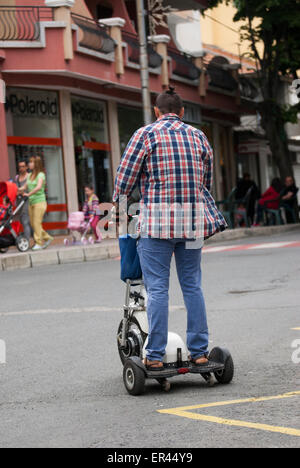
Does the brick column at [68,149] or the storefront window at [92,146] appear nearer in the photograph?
the brick column at [68,149]

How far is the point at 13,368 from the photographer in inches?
285

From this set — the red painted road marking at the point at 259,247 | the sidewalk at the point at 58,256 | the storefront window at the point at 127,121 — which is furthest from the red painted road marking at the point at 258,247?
the storefront window at the point at 127,121

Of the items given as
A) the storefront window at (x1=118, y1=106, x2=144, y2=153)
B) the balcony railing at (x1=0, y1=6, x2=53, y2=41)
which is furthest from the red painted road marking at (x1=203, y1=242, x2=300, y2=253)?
the storefront window at (x1=118, y1=106, x2=144, y2=153)

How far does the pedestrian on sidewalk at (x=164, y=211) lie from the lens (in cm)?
602

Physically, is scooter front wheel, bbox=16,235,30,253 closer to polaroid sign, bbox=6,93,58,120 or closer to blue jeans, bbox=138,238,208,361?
polaroid sign, bbox=6,93,58,120

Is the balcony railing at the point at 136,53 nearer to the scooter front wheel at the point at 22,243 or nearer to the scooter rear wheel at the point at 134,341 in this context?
the scooter front wheel at the point at 22,243

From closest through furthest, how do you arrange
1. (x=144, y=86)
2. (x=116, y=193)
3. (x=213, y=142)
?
(x=116, y=193) → (x=144, y=86) → (x=213, y=142)

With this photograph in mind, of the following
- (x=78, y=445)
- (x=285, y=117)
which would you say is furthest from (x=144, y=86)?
(x=78, y=445)

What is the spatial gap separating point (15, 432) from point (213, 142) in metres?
33.1

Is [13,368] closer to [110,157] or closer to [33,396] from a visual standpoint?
[33,396]

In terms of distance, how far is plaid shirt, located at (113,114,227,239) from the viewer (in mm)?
6020

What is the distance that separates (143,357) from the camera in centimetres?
613

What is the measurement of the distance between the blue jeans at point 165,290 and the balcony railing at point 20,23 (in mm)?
17935

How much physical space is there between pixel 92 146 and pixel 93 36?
3.39m
